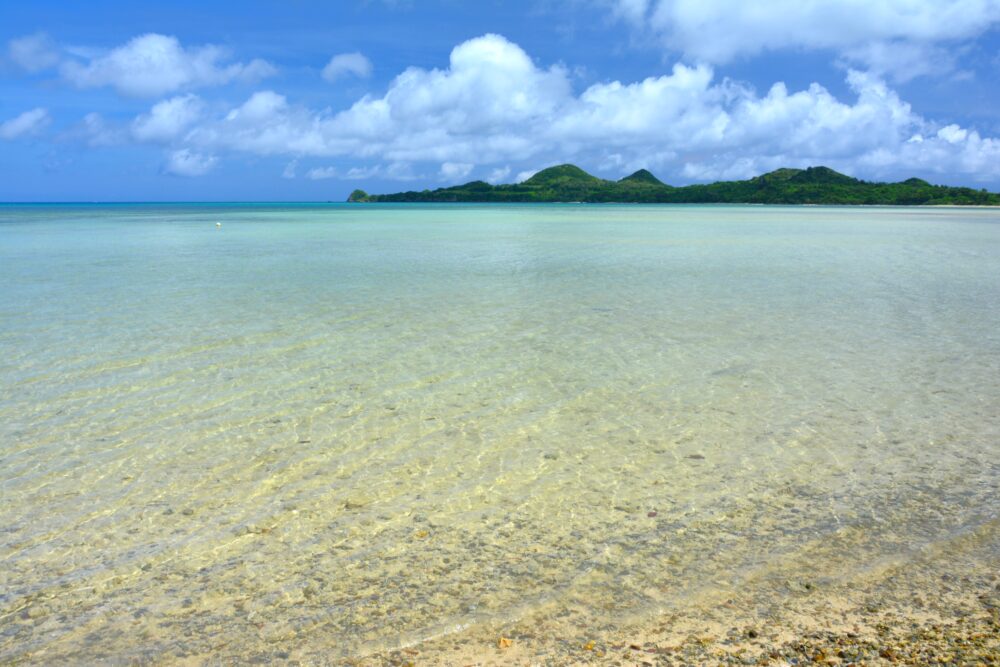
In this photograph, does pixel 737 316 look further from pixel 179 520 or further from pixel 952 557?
pixel 179 520

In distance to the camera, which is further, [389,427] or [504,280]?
[504,280]

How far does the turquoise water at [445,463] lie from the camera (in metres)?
4.17

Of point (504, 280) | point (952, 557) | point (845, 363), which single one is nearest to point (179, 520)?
point (952, 557)

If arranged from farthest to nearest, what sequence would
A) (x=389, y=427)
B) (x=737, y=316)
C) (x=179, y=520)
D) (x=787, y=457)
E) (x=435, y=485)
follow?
(x=737, y=316) → (x=389, y=427) → (x=787, y=457) → (x=435, y=485) → (x=179, y=520)

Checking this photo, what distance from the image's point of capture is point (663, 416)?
24.4 feet

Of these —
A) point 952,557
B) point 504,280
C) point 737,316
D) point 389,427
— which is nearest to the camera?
point 952,557

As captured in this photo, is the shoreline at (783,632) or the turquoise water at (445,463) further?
the turquoise water at (445,463)

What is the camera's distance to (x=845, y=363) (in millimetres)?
9703

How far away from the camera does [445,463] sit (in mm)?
6199

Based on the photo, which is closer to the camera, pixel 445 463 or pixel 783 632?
pixel 783 632

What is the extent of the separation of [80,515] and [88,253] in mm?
27312

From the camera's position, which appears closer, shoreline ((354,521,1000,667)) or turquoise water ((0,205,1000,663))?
shoreline ((354,521,1000,667))

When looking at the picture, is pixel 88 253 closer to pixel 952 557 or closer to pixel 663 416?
pixel 663 416

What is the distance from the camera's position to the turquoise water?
164 inches
